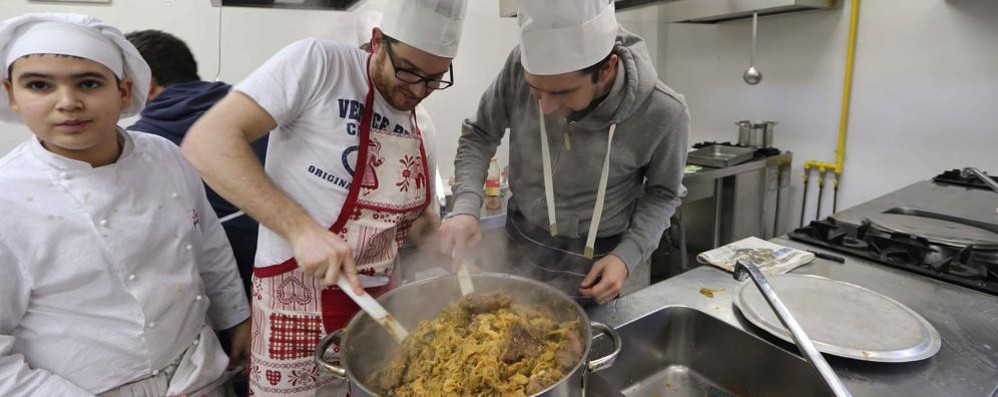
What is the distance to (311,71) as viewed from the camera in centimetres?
106

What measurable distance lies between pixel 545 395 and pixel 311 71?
778 mm

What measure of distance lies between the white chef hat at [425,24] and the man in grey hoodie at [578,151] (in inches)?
6.7

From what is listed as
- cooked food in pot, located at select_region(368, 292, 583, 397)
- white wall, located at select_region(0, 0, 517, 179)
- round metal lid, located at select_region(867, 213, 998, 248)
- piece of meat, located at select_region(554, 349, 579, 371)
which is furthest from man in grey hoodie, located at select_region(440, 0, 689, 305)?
white wall, located at select_region(0, 0, 517, 179)

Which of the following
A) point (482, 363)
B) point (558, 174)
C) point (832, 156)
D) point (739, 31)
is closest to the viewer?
point (482, 363)

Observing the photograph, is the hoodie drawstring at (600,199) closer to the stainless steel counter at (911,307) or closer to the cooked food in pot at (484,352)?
the stainless steel counter at (911,307)

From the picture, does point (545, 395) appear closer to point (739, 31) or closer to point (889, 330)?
point (889, 330)

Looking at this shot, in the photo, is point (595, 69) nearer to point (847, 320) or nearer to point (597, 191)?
point (597, 191)

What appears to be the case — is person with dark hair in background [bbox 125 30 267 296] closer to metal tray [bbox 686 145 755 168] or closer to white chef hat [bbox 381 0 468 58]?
white chef hat [bbox 381 0 468 58]

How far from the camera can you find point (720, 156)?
10.7 feet

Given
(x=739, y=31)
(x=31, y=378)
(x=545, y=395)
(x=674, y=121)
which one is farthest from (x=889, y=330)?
(x=739, y=31)

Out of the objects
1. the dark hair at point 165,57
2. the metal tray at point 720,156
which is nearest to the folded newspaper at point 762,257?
the metal tray at point 720,156

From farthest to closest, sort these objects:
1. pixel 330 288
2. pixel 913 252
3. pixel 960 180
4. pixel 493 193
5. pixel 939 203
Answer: pixel 493 193
pixel 960 180
pixel 939 203
pixel 913 252
pixel 330 288

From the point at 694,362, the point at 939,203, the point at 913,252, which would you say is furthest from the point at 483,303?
the point at 939,203

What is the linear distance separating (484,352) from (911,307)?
105 cm
